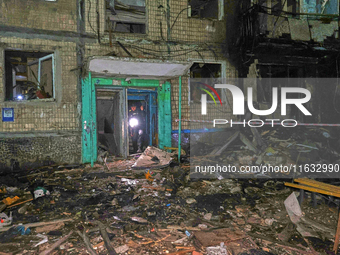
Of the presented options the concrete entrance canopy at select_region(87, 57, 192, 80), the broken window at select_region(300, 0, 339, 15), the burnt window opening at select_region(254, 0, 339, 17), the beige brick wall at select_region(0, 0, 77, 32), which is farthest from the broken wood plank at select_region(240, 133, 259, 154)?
the beige brick wall at select_region(0, 0, 77, 32)

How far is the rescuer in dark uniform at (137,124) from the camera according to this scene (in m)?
9.54

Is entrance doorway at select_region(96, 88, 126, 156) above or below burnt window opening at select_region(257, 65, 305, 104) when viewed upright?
below

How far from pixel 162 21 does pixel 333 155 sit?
7.36m

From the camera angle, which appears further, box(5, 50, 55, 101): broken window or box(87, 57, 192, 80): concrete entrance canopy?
box(5, 50, 55, 101): broken window

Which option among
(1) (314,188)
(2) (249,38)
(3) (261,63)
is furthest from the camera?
(3) (261,63)

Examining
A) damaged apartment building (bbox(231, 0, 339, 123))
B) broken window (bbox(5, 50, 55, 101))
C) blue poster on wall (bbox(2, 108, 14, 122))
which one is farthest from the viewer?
damaged apartment building (bbox(231, 0, 339, 123))

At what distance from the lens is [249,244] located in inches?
136

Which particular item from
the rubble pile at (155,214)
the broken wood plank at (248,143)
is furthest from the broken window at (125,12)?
the broken wood plank at (248,143)

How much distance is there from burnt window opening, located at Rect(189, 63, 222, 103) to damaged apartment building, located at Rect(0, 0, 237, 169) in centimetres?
7

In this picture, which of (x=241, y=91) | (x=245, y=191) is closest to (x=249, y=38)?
(x=241, y=91)

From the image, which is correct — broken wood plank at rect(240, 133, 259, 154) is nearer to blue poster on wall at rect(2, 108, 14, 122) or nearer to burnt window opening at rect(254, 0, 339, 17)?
burnt window opening at rect(254, 0, 339, 17)

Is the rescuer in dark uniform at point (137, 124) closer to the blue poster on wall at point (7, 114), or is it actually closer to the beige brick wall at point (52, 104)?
the beige brick wall at point (52, 104)

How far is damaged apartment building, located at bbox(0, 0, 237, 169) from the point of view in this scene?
727 centimetres

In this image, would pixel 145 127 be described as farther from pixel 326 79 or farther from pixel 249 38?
pixel 326 79
